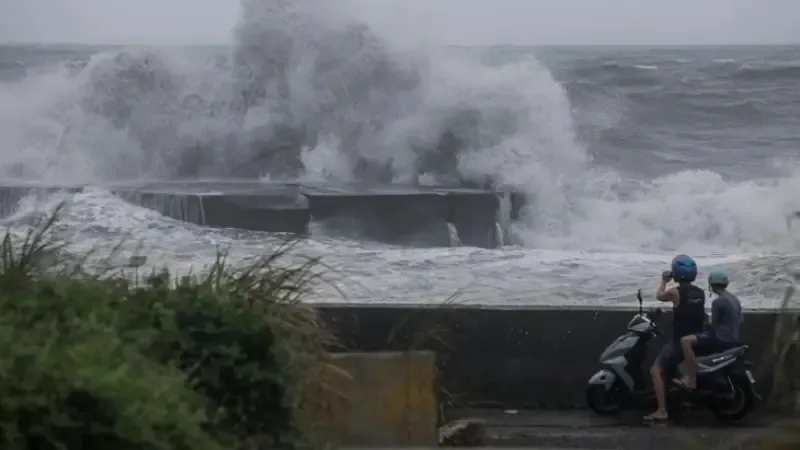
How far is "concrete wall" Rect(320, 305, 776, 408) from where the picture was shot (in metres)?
8.11

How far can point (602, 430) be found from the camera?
7.68 meters

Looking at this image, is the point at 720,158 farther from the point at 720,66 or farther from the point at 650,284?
the point at 650,284

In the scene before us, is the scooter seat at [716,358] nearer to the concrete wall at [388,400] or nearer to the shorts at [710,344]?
the shorts at [710,344]

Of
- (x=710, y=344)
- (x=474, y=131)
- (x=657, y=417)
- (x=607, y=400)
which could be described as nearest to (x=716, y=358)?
(x=710, y=344)

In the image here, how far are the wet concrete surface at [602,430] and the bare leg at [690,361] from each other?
283mm

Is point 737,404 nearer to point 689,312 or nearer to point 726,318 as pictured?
point 726,318

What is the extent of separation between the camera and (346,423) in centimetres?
621

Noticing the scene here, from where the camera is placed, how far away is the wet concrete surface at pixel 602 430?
23.4 feet

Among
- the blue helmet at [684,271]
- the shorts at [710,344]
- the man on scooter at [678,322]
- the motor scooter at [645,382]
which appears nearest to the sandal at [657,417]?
the man on scooter at [678,322]

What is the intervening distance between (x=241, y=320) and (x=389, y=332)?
2.87 meters

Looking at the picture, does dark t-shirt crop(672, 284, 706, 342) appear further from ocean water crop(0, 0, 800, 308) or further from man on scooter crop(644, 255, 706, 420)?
ocean water crop(0, 0, 800, 308)

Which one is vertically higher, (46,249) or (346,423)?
(46,249)

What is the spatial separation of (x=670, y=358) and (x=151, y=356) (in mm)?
4382

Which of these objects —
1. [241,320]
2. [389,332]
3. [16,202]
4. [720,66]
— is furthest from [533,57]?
[241,320]
